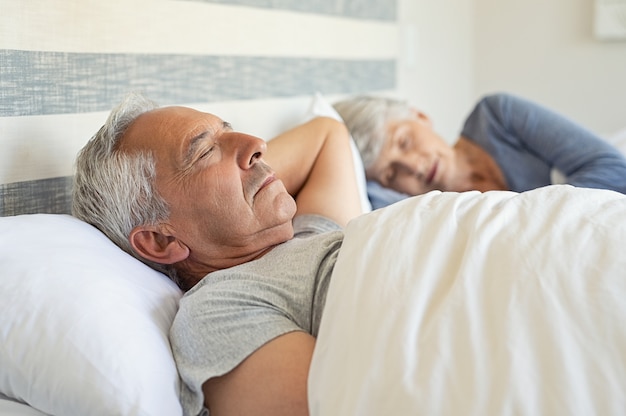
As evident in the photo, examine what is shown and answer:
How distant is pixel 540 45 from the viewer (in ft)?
10.1

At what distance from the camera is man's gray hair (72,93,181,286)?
129 cm

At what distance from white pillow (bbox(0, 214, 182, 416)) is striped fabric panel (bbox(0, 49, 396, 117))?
305 mm

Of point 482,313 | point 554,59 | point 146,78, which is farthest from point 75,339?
point 554,59

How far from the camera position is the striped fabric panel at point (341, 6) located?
76.5 inches

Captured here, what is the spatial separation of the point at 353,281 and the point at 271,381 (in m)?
0.17

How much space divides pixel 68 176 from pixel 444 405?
2.80 feet

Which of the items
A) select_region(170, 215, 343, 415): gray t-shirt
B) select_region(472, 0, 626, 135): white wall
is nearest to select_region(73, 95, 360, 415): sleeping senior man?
select_region(170, 215, 343, 415): gray t-shirt

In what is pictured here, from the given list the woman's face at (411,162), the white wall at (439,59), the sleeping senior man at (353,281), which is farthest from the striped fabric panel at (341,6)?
the sleeping senior man at (353,281)

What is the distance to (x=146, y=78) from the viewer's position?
159cm

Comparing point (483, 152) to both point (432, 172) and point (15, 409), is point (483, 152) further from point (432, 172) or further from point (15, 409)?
point (15, 409)

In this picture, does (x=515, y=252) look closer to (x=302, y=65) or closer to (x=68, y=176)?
(x=68, y=176)

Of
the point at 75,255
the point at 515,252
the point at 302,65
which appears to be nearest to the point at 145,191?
the point at 75,255

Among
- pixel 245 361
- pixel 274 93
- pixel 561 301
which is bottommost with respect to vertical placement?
pixel 245 361

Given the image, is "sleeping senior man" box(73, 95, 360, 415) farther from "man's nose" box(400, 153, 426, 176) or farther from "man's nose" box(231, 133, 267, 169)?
"man's nose" box(400, 153, 426, 176)
